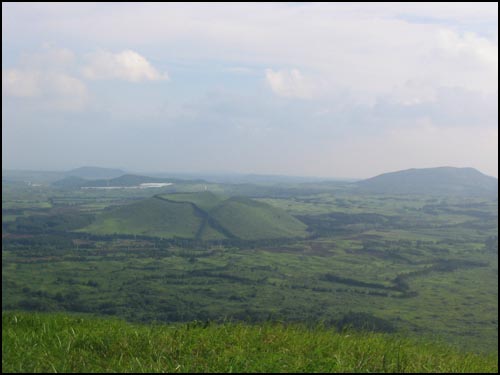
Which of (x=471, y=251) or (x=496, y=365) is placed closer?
(x=496, y=365)

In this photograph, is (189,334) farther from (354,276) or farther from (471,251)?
(471,251)

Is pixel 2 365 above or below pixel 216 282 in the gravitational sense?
above

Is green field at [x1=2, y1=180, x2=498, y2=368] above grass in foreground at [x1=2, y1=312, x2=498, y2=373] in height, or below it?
below

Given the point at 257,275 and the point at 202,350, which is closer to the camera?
the point at 202,350

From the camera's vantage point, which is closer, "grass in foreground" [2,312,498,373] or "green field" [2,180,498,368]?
"grass in foreground" [2,312,498,373]

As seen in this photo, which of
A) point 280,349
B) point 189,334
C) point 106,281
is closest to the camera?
point 280,349

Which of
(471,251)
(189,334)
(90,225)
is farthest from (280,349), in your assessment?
(90,225)

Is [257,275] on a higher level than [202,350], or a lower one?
lower

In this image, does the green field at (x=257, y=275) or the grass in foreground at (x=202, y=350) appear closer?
the grass in foreground at (x=202, y=350)
